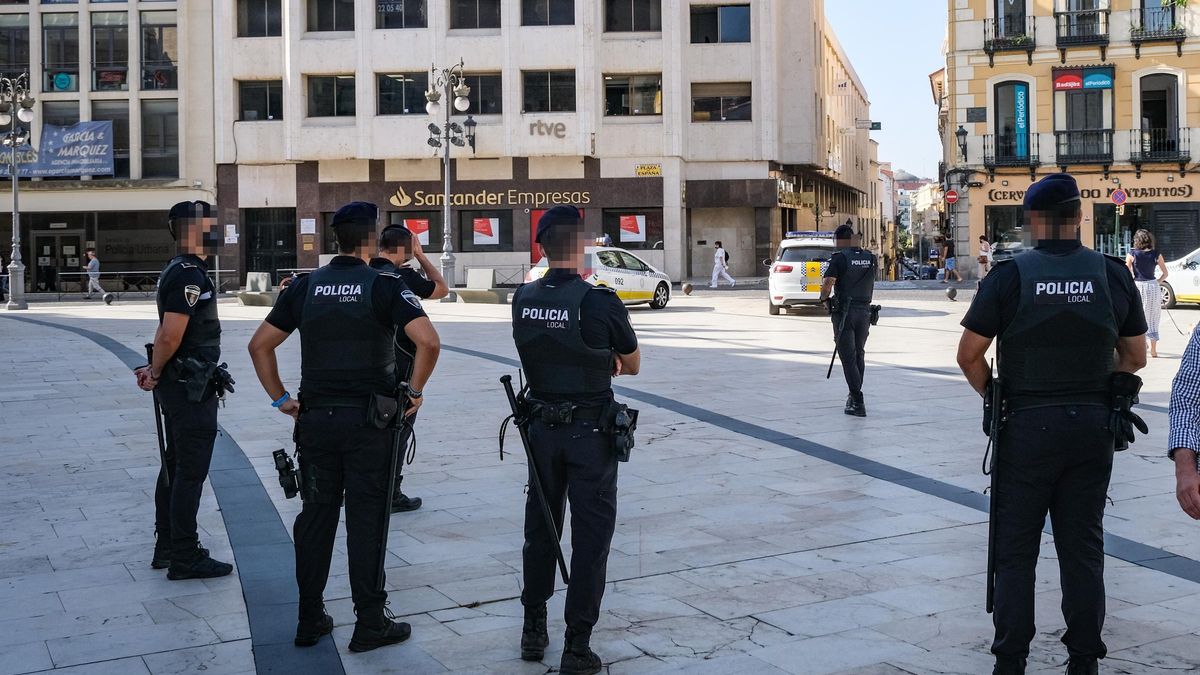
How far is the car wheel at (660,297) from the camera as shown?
28.9m

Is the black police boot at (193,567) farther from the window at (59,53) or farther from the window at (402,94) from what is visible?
the window at (59,53)

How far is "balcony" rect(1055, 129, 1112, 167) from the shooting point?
3938 centimetres

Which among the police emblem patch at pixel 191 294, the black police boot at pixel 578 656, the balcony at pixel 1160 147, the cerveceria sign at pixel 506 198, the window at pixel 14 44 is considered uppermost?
the window at pixel 14 44

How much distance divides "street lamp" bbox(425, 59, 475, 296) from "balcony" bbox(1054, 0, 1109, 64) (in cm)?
1843

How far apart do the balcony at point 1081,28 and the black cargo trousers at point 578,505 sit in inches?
1518

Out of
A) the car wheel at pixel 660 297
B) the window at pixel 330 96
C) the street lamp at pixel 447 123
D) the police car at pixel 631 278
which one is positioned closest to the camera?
the police car at pixel 631 278

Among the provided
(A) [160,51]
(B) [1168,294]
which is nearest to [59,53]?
(A) [160,51]

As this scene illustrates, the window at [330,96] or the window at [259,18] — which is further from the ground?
the window at [259,18]

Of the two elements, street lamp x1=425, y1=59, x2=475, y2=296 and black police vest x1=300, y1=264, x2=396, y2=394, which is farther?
street lamp x1=425, y1=59, x2=475, y2=296

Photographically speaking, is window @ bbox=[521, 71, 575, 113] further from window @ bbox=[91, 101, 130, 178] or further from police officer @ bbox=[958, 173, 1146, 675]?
police officer @ bbox=[958, 173, 1146, 675]

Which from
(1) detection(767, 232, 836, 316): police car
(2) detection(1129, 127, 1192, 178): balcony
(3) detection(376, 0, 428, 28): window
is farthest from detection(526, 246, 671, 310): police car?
(2) detection(1129, 127, 1192, 178): balcony

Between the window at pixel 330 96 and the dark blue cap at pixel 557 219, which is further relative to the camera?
the window at pixel 330 96

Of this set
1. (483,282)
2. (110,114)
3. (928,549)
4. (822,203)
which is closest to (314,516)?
(928,549)

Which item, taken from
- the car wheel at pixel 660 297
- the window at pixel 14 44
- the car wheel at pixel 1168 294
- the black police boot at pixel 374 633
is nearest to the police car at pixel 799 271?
the car wheel at pixel 660 297
